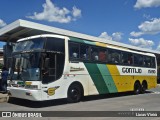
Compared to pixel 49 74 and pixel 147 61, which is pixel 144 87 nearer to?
pixel 147 61

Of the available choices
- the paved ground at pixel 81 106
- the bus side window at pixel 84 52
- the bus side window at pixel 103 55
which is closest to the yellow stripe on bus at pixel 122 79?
the bus side window at pixel 103 55

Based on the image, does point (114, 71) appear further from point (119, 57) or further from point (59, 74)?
point (59, 74)

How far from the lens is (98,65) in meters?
17.0

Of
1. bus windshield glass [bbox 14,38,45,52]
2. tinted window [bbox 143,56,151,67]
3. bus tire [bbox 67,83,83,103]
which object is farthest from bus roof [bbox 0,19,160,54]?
tinted window [bbox 143,56,151,67]

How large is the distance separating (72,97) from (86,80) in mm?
1435

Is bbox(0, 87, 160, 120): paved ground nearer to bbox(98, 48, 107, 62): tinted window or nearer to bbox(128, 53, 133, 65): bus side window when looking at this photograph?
bbox(98, 48, 107, 62): tinted window

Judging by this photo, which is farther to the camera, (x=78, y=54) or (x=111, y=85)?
(x=111, y=85)

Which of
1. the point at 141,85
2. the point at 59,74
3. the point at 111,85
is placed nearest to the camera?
the point at 59,74

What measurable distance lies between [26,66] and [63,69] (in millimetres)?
1788

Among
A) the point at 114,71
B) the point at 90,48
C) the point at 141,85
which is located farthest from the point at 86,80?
the point at 141,85

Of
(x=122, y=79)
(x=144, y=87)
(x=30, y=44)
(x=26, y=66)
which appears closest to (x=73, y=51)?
(x=30, y=44)

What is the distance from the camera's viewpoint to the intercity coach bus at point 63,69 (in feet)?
43.9

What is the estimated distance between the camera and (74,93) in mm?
15266

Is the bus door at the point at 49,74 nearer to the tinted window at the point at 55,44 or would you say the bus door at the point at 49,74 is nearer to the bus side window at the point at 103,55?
the tinted window at the point at 55,44
